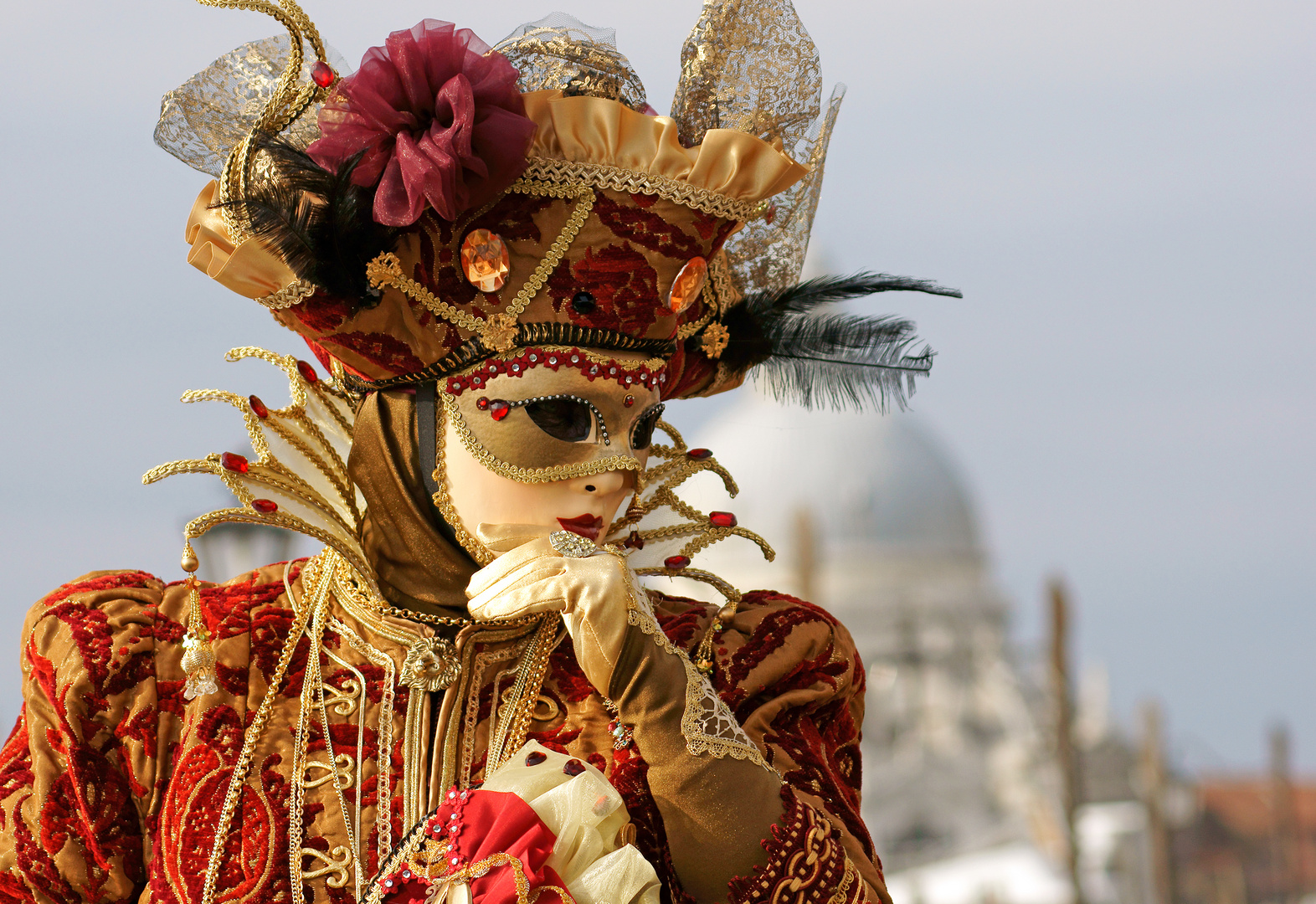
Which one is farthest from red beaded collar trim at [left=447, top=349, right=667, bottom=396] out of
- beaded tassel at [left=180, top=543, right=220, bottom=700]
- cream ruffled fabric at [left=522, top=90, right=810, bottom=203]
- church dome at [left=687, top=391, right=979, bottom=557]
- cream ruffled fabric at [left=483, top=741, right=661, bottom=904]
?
church dome at [left=687, top=391, right=979, bottom=557]

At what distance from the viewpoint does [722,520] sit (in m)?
3.77

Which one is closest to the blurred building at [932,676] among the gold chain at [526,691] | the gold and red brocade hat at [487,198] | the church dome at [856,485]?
the church dome at [856,485]

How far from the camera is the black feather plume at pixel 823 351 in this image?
383 cm

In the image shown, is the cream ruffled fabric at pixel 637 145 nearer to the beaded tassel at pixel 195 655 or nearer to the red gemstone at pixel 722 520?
the red gemstone at pixel 722 520

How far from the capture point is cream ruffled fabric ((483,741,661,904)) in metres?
3.10

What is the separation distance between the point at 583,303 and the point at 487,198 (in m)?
0.26

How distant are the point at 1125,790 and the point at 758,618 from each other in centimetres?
4386

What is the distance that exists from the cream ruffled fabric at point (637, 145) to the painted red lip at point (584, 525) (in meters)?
0.66

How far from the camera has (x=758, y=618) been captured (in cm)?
369

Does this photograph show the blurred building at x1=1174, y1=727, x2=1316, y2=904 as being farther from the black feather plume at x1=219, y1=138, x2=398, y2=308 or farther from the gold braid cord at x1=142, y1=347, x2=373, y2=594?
the black feather plume at x1=219, y1=138, x2=398, y2=308

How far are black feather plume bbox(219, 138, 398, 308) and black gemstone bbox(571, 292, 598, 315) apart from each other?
393 millimetres

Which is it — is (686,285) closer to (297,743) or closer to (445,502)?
(445,502)

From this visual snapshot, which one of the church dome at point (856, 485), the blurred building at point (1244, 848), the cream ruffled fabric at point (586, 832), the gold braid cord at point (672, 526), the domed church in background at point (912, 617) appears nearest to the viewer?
the cream ruffled fabric at point (586, 832)

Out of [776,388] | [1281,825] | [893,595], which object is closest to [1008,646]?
[893,595]
